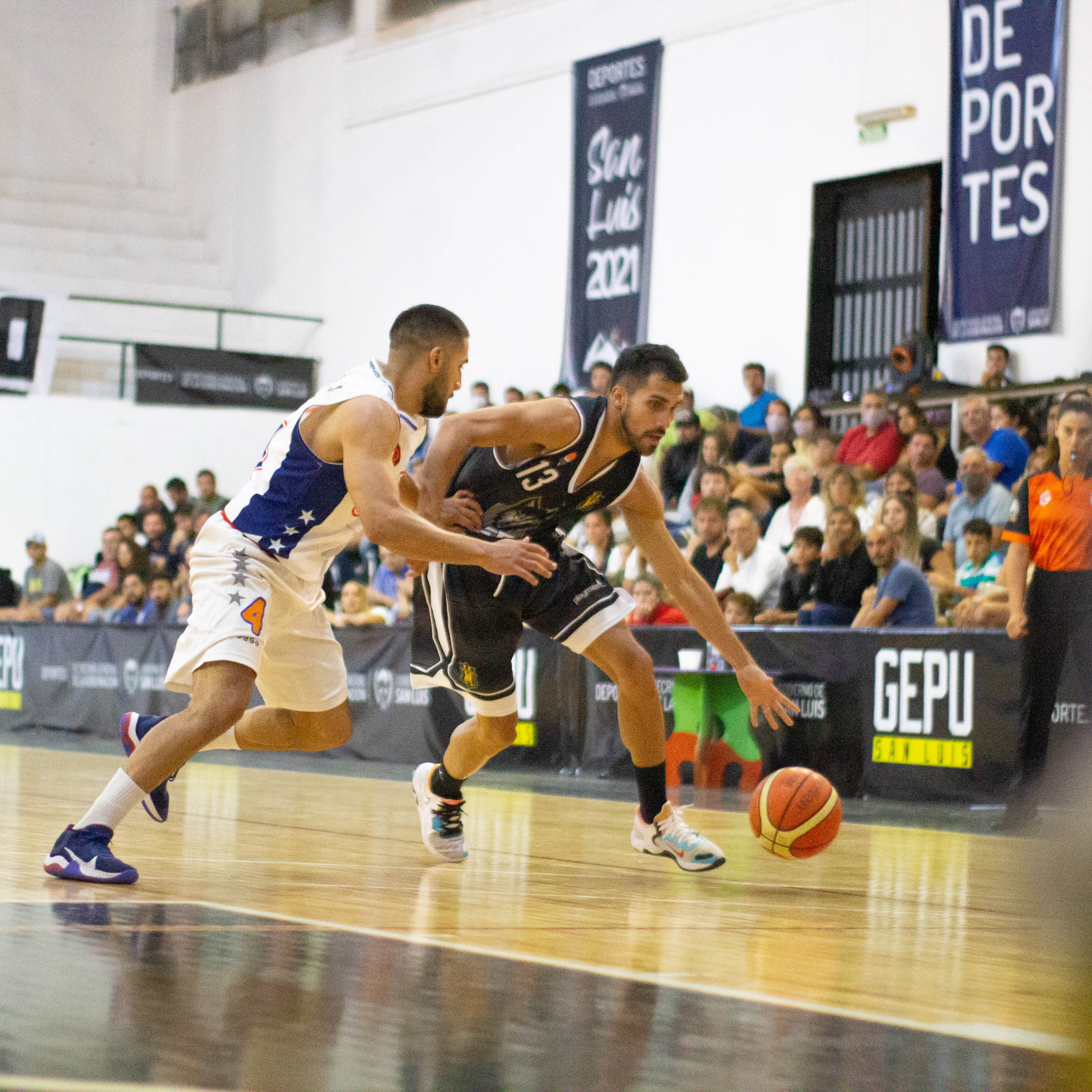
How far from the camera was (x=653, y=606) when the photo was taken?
1059cm

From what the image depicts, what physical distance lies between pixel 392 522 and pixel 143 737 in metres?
1.10

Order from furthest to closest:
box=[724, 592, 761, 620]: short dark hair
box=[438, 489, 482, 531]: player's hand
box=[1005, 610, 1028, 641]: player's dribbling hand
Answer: box=[724, 592, 761, 620]: short dark hair < box=[1005, 610, 1028, 641]: player's dribbling hand < box=[438, 489, 482, 531]: player's hand

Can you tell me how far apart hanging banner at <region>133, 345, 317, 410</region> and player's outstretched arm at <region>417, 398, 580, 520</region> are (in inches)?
580

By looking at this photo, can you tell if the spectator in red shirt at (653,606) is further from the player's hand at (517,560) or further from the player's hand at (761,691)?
the player's hand at (517,560)

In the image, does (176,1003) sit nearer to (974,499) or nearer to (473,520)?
(473,520)

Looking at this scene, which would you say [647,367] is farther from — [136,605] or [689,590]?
[136,605]

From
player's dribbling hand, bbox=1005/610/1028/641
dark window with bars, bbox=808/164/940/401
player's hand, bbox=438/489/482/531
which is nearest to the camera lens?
player's hand, bbox=438/489/482/531

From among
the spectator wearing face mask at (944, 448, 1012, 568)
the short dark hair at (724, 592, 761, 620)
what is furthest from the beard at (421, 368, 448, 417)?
the spectator wearing face mask at (944, 448, 1012, 568)

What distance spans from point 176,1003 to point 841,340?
12.8m

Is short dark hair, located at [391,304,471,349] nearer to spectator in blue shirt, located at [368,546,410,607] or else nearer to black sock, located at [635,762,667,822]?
black sock, located at [635,762,667,822]

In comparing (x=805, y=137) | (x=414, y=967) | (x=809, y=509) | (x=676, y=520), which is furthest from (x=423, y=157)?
(x=414, y=967)

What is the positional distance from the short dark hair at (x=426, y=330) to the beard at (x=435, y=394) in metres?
0.09

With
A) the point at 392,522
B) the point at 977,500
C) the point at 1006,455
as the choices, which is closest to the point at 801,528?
the point at 977,500

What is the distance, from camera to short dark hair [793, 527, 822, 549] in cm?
988
